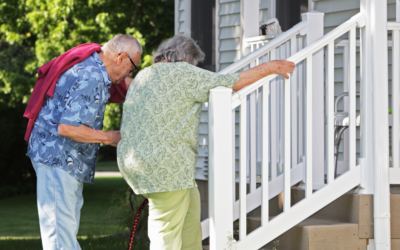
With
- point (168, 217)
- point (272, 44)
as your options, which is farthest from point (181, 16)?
point (168, 217)

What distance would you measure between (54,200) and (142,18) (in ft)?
35.8

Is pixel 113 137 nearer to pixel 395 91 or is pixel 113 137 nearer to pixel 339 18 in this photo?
pixel 395 91

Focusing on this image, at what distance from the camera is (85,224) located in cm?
1177

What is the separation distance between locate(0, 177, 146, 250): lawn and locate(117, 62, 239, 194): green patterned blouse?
10.0 ft

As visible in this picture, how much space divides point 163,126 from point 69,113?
1.84 ft

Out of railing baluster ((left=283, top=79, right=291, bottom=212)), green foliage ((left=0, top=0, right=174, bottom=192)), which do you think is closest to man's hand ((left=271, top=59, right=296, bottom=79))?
railing baluster ((left=283, top=79, right=291, bottom=212))

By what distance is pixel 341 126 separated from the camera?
4410 millimetres

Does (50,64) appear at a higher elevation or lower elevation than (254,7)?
lower

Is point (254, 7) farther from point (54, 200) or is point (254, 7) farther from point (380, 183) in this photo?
point (54, 200)

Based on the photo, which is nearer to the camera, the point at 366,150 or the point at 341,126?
the point at 366,150

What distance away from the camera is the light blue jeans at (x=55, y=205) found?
3.11 meters

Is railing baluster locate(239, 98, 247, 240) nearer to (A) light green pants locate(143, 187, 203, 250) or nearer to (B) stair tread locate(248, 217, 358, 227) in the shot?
(A) light green pants locate(143, 187, 203, 250)

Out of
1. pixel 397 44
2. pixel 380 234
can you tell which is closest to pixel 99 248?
pixel 380 234

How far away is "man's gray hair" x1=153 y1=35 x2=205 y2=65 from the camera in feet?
10.4
